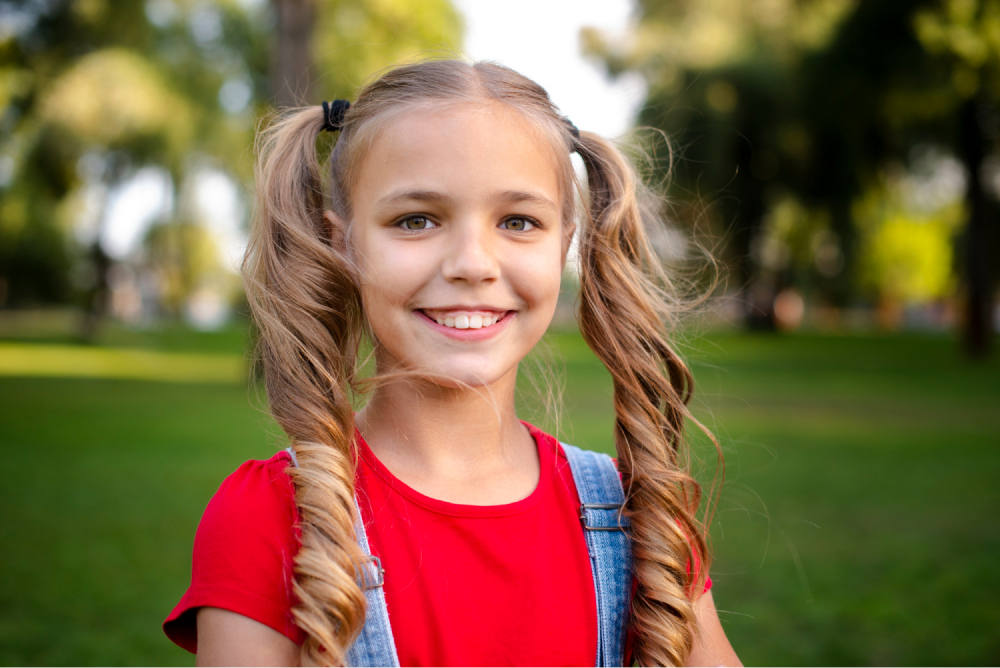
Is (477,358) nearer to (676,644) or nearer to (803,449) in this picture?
(676,644)

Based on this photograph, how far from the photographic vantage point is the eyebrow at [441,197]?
4.82 ft

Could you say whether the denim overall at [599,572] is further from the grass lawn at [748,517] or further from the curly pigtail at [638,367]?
the grass lawn at [748,517]

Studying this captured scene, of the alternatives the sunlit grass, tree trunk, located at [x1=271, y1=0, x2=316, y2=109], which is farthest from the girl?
the sunlit grass

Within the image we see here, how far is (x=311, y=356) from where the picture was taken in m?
1.52

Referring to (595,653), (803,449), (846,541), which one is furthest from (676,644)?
(803,449)

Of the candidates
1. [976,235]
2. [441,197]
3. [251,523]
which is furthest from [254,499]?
[976,235]

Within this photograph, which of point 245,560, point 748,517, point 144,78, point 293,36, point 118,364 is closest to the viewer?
point 245,560

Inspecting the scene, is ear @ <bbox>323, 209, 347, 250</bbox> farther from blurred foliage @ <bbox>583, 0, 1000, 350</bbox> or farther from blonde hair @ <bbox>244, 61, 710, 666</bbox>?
blurred foliage @ <bbox>583, 0, 1000, 350</bbox>

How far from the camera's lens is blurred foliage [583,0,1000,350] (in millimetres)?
14438

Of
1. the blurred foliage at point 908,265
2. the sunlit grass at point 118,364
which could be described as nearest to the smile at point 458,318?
the sunlit grass at point 118,364

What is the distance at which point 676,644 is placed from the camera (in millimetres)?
1550

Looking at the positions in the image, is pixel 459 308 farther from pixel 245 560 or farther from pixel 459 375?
pixel 245 560

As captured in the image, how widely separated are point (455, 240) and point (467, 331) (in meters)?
0.17

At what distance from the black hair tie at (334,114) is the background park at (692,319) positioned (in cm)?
35
